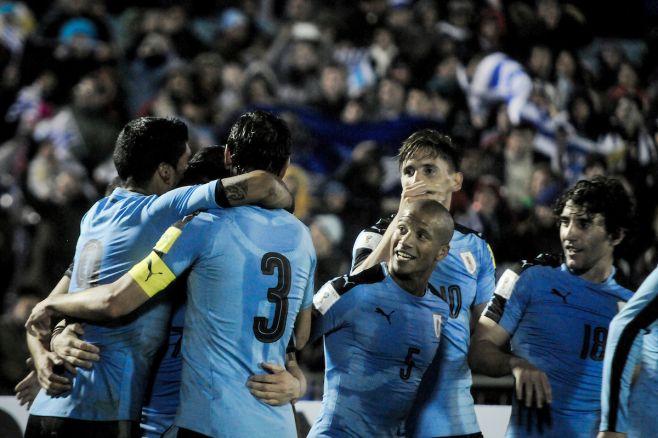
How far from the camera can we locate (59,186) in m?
8.91

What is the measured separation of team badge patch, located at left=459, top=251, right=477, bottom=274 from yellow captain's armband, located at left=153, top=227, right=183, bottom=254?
5.51ft

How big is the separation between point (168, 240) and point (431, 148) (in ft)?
5.66

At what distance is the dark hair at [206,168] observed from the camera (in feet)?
14.8

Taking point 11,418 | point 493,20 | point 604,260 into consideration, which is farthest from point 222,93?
point 604,260

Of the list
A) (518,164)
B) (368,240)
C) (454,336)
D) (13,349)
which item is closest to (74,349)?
(368,240)

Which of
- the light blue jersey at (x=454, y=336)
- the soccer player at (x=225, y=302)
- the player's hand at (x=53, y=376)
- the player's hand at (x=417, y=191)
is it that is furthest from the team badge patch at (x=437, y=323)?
the player's hand at (x=53, y=376)

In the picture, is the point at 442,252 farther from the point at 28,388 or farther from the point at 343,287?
the point at 28,388

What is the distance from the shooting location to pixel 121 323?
12.5 ft

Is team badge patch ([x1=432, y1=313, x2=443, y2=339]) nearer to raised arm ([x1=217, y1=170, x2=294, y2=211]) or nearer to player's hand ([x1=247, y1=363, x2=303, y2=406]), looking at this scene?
player's hand ([x1=247, y1=363, x2=303, y2=406])

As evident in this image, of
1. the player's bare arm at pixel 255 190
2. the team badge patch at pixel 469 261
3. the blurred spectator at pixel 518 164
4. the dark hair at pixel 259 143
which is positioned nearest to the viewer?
the player's bare arm at pixel 255 190

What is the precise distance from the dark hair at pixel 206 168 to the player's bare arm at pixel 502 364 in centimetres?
141

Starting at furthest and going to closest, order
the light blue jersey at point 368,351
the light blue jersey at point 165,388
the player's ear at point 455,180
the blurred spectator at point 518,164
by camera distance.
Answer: the blurred spectator at point 518,164
the player's ear at point 455,180
the light blue jersey at point 368,351
the light blue jersey at point 165,388

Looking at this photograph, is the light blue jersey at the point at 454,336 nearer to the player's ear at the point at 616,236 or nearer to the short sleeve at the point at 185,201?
the player's ear at the point at 616,236

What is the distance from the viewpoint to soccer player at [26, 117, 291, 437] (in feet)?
12.3
